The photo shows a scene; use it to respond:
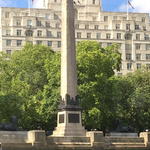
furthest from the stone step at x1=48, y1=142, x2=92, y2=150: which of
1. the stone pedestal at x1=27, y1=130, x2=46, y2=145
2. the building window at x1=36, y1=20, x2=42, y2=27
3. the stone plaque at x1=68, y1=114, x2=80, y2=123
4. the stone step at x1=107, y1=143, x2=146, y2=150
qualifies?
the building window at x1=36, y1=20, x2=42, y2=27

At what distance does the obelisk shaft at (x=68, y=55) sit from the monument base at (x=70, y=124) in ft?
5.50

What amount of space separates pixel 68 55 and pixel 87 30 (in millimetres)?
69398

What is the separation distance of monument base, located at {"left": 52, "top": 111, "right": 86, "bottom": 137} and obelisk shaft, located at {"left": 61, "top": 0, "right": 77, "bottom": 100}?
66.0 inches

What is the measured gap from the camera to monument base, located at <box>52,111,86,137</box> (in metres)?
49.6

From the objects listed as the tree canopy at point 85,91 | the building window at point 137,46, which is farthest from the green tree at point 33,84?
the building window at point 137,46

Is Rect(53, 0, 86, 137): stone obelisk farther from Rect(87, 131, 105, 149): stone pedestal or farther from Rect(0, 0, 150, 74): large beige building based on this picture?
Rect(0, 0, 150, 74): large beige building

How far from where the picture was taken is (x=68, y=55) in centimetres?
5134

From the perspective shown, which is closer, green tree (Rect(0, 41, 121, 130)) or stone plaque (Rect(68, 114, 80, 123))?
stone plaque (Rect(68, 114, 80, 123))

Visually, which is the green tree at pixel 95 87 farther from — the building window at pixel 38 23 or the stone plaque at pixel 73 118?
the building window at pixel 38 23

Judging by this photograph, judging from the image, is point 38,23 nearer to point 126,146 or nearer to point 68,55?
point 68,55

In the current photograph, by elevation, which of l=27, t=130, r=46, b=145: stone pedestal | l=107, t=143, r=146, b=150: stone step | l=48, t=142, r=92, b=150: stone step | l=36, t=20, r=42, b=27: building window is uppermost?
l=36, t=20, r=42, b=27: building window

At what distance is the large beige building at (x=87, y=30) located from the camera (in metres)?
116

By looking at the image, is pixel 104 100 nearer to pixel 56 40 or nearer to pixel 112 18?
pixel 56 40

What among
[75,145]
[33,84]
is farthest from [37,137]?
[33,84]
